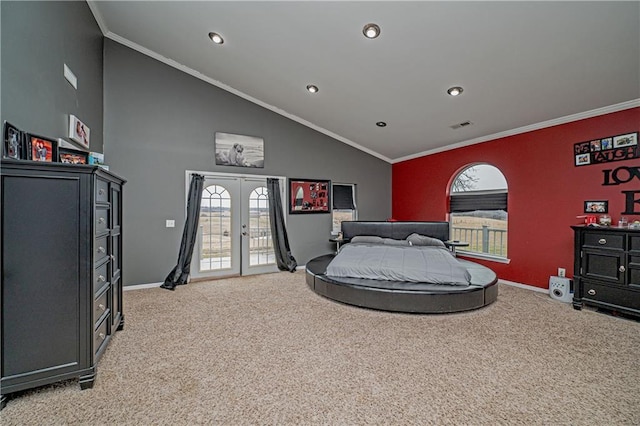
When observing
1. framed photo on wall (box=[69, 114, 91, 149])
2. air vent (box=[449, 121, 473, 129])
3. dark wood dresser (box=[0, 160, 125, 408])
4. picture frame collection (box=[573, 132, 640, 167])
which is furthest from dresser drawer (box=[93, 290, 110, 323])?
picture frame collection (box=[573, 132, 640, 167])

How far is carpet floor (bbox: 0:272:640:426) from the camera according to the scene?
1719 mm

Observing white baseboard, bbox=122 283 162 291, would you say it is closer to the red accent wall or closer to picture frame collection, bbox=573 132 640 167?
the red accent wall

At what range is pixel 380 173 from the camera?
7082 mm

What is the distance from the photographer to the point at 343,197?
21.7 feet

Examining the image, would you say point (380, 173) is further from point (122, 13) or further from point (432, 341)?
point (122, 13)

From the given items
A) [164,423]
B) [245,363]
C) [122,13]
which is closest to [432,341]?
[245,363]

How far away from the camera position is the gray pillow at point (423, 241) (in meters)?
4.99

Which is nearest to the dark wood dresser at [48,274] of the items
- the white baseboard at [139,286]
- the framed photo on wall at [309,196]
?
the white baseboard at [139,286]

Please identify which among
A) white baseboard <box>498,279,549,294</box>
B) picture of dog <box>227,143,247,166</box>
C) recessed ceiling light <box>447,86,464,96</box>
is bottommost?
white baseboard <box>498,279,549,294</box>

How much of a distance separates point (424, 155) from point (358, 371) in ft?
17.4

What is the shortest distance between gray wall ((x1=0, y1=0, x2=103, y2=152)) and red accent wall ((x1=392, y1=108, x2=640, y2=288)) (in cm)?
615

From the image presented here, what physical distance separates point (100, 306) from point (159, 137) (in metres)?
3.44

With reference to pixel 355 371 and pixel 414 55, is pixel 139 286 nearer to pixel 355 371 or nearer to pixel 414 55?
pixel 355 371

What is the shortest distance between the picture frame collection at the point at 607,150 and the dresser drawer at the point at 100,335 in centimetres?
589
